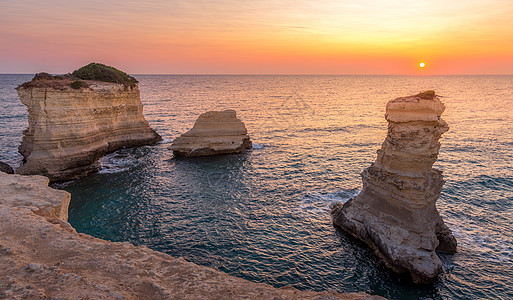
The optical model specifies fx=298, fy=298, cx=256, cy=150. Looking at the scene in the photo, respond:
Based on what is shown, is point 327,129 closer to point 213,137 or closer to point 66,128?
point 213,137

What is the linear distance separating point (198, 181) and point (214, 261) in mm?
12703

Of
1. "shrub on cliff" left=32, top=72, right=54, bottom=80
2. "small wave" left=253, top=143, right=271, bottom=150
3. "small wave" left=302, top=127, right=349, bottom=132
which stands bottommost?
"small wave" left=253, top=143, right=271, bottom=150

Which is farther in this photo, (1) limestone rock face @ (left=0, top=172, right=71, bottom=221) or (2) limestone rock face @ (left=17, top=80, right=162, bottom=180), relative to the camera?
(2) limestone rock face @ (left=17, top=80, right=162, bottom=180)

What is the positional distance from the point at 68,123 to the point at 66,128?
59cm

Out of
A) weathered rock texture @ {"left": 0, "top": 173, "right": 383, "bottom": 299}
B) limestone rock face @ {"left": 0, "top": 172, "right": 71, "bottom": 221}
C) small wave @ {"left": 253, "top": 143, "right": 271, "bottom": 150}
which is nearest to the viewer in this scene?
weathered rock texture @ {"left": 0, "top": 173, "right": 383, "bottom": 299}

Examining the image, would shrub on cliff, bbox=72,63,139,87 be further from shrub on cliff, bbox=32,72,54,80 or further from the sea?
the sea

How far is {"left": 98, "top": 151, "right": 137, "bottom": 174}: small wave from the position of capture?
31.0 meters

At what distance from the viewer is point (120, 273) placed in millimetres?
9102

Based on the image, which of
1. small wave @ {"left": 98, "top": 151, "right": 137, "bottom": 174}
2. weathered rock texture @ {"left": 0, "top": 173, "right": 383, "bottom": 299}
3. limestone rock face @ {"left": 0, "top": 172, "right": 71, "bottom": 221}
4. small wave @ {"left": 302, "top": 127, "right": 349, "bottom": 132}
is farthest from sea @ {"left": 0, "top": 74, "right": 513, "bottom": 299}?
small wave @ {"left": 302, "top": 127, "right": 349, "bottom": 132}

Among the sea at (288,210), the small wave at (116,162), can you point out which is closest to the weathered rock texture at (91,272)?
the sea at (288,210)

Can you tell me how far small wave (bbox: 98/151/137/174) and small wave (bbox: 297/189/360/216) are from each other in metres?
19.3

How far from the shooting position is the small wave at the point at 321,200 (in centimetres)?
2277

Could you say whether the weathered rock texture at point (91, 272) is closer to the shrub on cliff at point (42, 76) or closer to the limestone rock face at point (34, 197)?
the limestone rock face at point (34, 197)

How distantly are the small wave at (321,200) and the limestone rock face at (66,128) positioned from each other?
70.5ft
